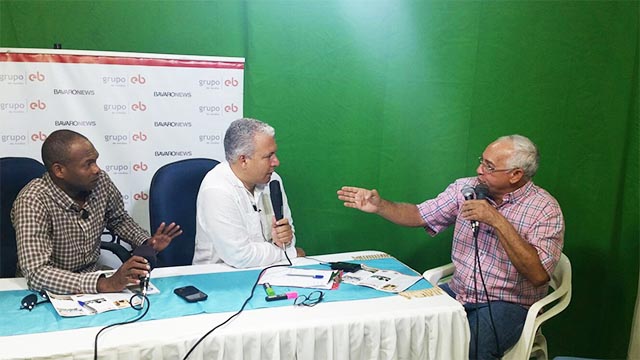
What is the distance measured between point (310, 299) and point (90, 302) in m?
0.81

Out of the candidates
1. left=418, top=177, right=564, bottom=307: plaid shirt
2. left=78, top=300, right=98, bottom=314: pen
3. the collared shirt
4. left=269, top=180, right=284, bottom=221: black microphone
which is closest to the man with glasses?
left=418, top=177, right=564, bottom=307: plaid shirt

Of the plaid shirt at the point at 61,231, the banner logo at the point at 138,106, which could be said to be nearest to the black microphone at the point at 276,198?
the plaid shirt at the point at 61,231

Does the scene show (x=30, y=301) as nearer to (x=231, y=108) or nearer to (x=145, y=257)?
(x=145, y=257)

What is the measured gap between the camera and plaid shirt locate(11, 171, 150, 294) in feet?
6.57

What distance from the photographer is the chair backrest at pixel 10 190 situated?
101 inches

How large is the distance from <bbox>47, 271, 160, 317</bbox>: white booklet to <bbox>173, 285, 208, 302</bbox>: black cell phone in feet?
0.29

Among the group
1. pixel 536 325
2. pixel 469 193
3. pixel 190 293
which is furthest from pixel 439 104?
pixel 190 293

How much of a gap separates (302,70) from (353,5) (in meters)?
0.49

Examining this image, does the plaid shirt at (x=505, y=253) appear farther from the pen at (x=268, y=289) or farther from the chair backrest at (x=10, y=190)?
the chair backrest at (x=10, y=190)

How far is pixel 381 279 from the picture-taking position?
89.5 inches

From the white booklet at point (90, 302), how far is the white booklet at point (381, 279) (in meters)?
0.81

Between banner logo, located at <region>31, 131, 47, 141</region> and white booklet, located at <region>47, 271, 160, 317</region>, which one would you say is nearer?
white booklet, located at <region>47, 271, 160, 317</region>

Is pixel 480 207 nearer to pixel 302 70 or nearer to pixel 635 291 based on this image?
pixel 302 70

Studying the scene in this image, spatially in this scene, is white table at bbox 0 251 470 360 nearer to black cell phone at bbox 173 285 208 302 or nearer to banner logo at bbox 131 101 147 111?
black cell phone at bbox 173 285 208 302
